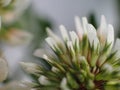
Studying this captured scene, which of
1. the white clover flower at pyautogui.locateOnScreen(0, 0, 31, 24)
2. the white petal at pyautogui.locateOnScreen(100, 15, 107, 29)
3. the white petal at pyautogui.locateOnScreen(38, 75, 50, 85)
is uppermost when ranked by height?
the white clover flower at pyautogui.locateOnScreen(0, 0, 31, 24)

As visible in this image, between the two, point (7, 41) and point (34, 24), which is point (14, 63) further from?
point (7, 41)

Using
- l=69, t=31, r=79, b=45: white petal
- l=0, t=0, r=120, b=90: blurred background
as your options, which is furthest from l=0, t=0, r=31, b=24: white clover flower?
l=69, t=31, r=79, b=45: white petal

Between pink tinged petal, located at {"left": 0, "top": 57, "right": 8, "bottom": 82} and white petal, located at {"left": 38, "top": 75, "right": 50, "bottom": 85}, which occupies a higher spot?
pink tinged petal, located at {"left": 0, "top": 57, "right": 8, "bottom": 82}

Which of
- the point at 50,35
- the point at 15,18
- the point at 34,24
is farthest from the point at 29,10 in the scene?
the point at 50,35

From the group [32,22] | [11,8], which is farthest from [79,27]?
[32,22]

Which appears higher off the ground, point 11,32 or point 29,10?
point 29,10

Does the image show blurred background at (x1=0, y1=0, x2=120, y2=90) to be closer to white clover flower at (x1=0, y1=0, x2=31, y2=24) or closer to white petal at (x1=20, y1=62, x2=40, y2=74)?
white clover flower at (x1=0, y1=0, x2=31, y2=24)
